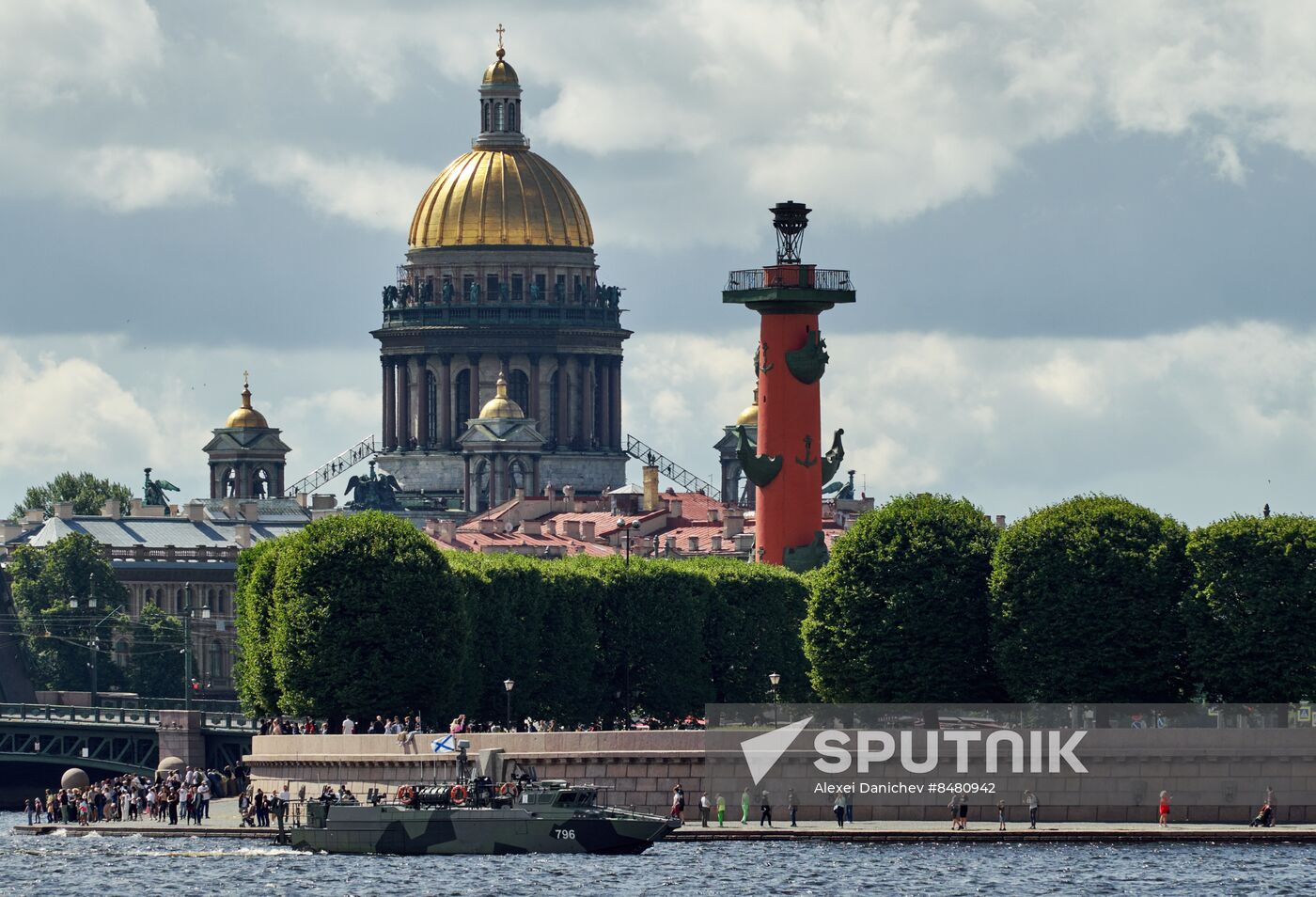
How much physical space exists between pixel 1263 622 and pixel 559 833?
1776 centimetres

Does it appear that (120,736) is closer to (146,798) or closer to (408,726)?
(146,798)

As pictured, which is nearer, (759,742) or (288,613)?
(759,742)

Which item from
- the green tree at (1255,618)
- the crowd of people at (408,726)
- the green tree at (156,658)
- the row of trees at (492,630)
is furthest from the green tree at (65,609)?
the green tree at (1255,618)

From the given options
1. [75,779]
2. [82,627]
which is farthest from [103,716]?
[82,627]

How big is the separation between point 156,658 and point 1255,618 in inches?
2969

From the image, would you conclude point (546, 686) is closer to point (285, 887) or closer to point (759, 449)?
point (759, 449)

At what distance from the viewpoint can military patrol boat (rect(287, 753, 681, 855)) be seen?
10956cm

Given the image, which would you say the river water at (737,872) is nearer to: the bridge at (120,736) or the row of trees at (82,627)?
the bridge at (120,736)

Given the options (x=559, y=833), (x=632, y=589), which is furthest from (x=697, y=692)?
(x=559, y=833)

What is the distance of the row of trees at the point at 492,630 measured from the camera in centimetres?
12238

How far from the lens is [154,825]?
12262 cm

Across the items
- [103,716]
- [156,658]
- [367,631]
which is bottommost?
[103,716]

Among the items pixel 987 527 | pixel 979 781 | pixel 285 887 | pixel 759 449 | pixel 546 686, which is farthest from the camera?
pixel 759 449

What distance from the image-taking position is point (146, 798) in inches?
5027
